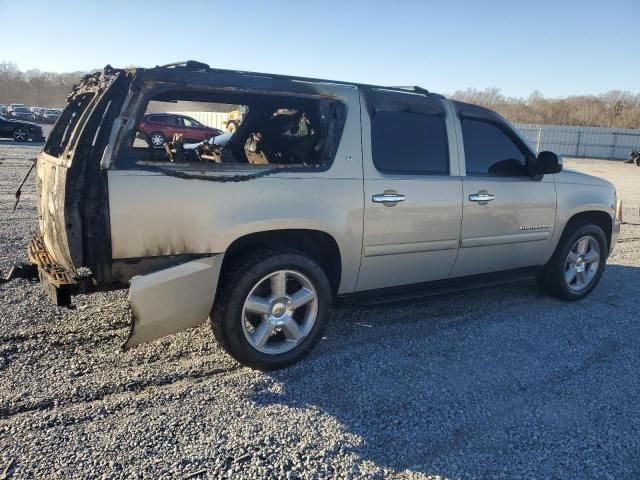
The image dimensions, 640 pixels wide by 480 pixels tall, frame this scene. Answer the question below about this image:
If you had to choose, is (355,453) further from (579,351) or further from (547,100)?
(547,100)

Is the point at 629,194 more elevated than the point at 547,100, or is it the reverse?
the point at 547,100

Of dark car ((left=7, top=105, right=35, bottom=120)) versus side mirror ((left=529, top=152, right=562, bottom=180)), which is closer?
side mirror ((left=529, top=152, right=562, bottom=180))

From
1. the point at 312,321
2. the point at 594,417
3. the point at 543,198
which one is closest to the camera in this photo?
the point at 594,417

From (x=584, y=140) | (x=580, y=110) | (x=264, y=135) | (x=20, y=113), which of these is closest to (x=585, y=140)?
(x=584, y=140)

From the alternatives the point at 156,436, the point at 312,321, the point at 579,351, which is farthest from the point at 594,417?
the point at 156,436

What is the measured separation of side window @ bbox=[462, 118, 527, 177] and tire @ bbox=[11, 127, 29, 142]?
25931mm

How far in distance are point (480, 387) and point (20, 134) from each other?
88.8 ft

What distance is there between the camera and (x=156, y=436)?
276 centimetres

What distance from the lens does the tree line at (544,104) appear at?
194 feet

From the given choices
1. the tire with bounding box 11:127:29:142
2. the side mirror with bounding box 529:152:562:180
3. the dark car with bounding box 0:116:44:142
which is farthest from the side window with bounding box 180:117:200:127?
the side mirror with bounding box 529:152:562:180

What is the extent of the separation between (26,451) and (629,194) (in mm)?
18408

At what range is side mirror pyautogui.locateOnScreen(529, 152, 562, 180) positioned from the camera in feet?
15.3

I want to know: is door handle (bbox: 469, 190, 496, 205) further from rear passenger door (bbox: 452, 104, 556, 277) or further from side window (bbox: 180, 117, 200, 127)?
side window (bbox: 180, 117, 200, 127)

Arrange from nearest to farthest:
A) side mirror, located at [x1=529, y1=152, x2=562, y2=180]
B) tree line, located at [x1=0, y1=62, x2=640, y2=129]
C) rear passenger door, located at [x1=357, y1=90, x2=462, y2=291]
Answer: rear passenger door, located at [x1=357, y1=90, x2=462, y2=291], side mirror, located at [x1=529, y1=152, x2=562, y2=180], tree line, located at [x1=0, y1=62, x2=640, y2=129]
